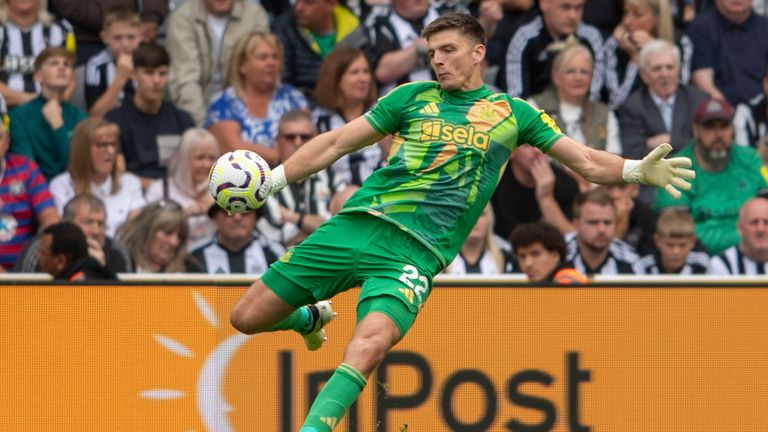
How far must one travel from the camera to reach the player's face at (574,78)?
1252 cm

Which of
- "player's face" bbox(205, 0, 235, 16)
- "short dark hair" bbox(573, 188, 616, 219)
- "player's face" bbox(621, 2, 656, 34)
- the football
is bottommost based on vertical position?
the football

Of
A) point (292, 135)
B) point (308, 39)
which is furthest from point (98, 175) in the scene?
point (308, 39)

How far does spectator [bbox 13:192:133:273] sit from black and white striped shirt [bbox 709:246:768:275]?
14.5 ft

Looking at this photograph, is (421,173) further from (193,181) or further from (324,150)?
(193,181)

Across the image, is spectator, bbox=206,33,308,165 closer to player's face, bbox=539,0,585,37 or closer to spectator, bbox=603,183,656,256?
player's face, bbox=539,0,585,37

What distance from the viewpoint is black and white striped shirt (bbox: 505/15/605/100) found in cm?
1285

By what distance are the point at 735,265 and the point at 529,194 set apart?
1.68 meters

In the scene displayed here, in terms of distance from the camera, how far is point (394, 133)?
798cm

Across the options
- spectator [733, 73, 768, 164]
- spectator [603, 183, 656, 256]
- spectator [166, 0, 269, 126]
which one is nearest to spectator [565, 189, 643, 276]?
spectator [603, 183, 656, 256]

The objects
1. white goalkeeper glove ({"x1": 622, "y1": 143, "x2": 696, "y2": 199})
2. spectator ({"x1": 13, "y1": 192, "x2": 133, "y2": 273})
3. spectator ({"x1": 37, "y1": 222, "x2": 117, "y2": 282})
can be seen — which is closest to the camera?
white goalkeeper glove ({"x1": 622, "y1": 143, "x2": 696, "y2": 199})

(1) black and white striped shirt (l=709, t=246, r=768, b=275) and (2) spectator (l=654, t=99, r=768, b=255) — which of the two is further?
(2) spectator (l=654, t=99, r=768, b=255)

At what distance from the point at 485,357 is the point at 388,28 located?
4428mm

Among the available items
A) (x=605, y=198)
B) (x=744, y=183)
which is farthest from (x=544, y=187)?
(x=744, y=183)

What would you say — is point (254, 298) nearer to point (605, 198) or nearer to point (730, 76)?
point (605, 198)
